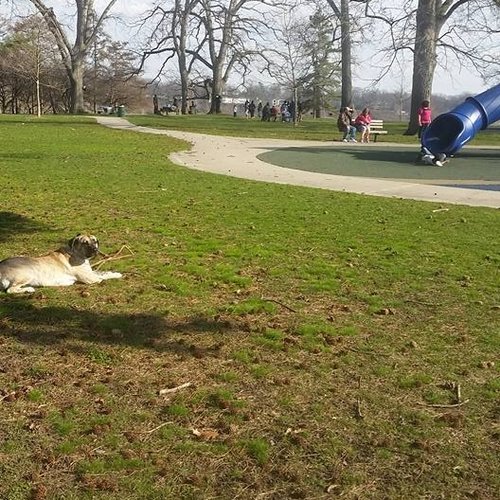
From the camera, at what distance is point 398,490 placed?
143 inches

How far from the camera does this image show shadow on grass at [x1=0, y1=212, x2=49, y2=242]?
30.9ft

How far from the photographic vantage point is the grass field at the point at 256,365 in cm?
376

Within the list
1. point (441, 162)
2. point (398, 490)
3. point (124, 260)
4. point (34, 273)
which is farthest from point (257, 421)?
point (441, 162)

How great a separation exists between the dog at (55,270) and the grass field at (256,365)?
0.15 metres

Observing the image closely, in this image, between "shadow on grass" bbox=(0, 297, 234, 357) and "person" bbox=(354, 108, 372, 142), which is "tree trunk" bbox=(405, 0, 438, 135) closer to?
"person" bbox=(354, 108, 372, 142)

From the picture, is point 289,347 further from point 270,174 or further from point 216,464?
point 270,174

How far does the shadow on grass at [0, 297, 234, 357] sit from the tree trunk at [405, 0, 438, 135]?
3176cm

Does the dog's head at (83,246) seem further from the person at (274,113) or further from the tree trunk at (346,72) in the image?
the person at (274,113)

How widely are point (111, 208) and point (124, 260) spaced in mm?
3617

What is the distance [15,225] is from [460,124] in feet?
50.9

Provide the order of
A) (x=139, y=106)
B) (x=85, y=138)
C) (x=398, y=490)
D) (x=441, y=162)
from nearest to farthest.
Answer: (x=398, y=490)
(x=441, y=162)
(x=85, y=138)
(x=139, y=106)

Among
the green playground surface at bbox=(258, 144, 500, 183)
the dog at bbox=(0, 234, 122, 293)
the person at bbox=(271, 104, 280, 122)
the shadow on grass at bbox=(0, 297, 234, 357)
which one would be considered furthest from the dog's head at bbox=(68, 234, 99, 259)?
the person at bbox=(271, 104, 280, 122)

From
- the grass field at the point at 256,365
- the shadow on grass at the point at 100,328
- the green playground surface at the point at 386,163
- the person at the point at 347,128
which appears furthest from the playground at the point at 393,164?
the shadow on grass at the point at 100,328

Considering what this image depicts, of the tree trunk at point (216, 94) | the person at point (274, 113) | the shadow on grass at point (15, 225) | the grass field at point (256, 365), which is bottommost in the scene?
the grass field at point (256, 365)
